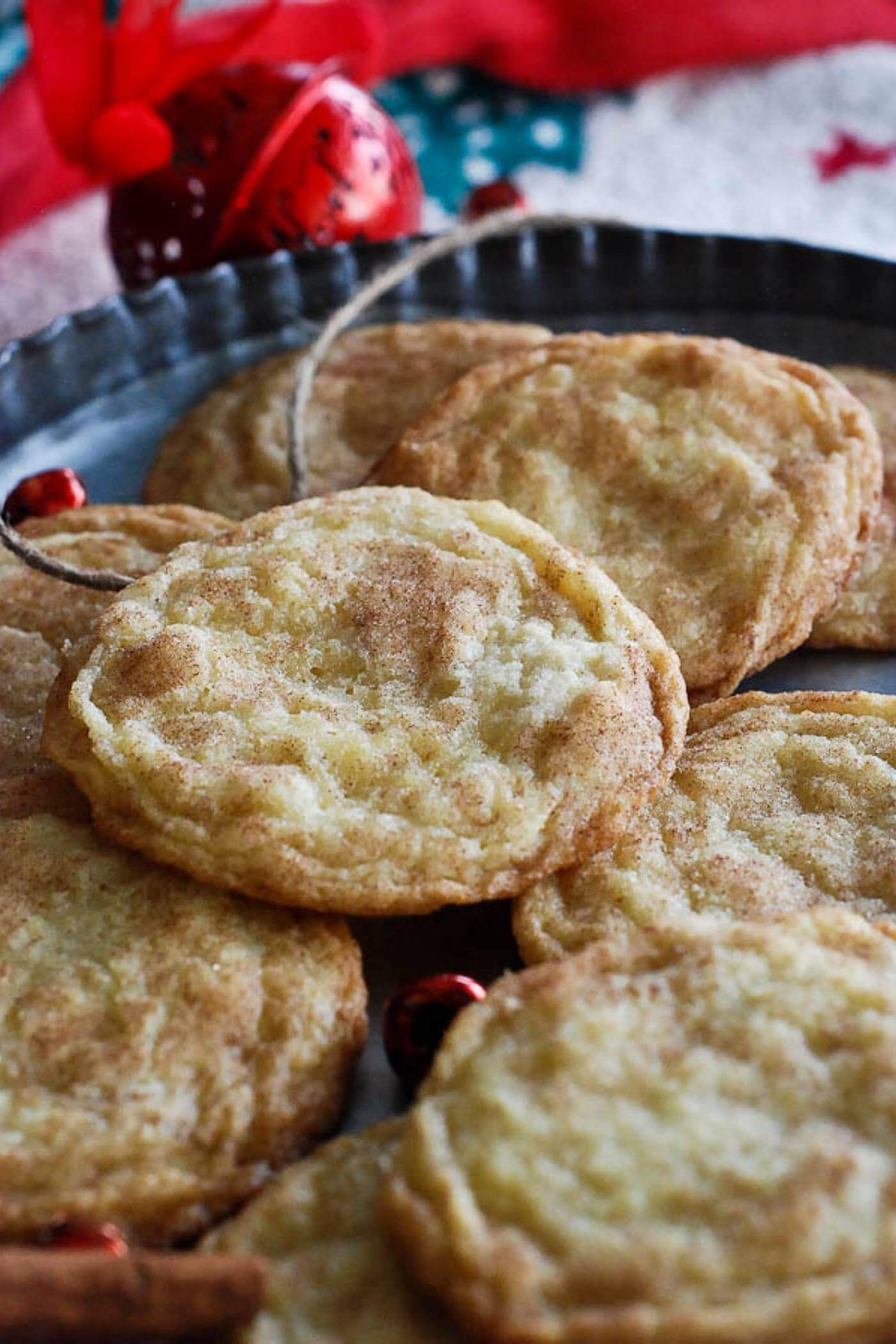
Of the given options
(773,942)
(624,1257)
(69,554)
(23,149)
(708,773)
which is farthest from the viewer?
(23,149)

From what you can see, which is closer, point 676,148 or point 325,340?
point 325,340

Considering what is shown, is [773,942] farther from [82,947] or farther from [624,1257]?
[82,947]

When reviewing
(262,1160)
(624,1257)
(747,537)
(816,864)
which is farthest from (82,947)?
(747,537)

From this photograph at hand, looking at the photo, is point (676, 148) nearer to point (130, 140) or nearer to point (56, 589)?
point (130, 140)

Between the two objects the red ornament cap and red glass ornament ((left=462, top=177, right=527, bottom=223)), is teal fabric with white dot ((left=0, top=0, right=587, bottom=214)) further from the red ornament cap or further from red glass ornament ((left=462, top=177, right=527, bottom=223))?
the red ornament cap

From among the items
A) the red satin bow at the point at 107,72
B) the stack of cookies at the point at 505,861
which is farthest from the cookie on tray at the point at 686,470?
the red satin bow at the point at 107,72

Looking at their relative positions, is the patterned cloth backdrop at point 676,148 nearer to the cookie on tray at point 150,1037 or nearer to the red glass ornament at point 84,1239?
the cookie on tray at point 150,1037

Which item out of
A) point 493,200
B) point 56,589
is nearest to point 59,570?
point 56,589
